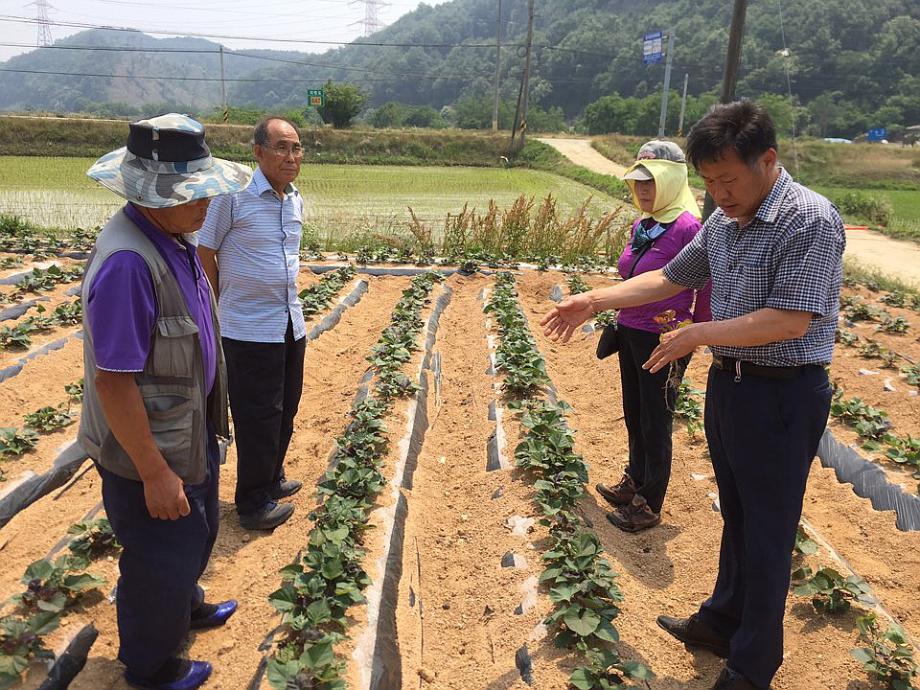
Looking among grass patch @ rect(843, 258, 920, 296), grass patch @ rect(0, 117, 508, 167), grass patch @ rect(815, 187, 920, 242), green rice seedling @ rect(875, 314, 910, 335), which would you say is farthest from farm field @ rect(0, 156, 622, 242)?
grass patch @ rect(815, 187, 920, 242)

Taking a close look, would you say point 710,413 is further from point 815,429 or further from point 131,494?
point 131,494

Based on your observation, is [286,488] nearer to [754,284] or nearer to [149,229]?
[149,229]

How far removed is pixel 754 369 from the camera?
217 cm

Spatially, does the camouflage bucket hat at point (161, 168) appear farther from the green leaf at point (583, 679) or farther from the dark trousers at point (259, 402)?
the green leaf at point (583, 679)

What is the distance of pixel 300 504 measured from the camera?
3.70 m

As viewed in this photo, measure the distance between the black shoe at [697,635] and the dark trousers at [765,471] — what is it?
10.5 inches

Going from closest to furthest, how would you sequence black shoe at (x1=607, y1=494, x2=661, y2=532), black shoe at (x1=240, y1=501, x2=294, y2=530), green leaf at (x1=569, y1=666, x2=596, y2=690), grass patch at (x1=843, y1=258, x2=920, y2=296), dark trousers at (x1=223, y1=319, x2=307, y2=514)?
1. green leaf at (x1=569, y1=666, x2=596, y2=690)
2. dark trousers at (x1=223, y1=319, x2=307, y2=514)
3. black shoe at (x1=240, y1=501, x2=294, y2=530)
4. black shoe at (x1=607, y1=494, x2=661, y2=532)
5. grass patch at (x1=843, y1=258, x2=920, y2=296)

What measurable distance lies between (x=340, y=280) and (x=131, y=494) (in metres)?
6.25

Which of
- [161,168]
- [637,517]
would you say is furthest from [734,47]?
[161,168]

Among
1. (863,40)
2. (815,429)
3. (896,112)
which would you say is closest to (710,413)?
(815,429)

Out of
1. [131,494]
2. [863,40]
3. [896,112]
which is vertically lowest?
[131,494]

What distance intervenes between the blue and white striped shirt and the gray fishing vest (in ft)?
3.52

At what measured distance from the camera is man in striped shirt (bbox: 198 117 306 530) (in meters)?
3.20

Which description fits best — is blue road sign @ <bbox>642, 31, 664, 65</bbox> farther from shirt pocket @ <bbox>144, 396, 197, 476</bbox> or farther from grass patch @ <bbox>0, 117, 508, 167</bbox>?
shirt pocket @ <bbox>144, 396, 197, 476</bbox>
